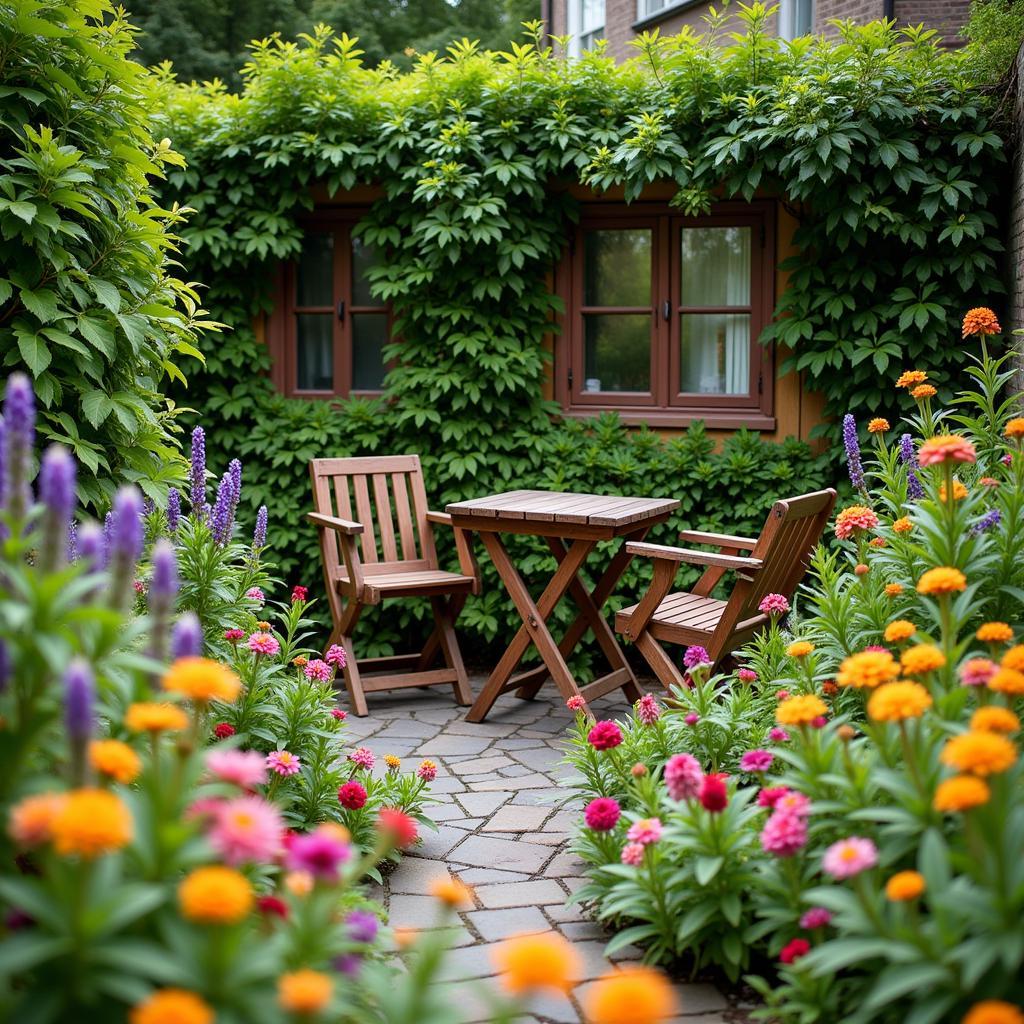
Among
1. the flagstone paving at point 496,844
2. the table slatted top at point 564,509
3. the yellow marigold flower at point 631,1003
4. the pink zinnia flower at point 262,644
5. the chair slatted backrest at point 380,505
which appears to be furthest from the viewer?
the chair slatted backrest at point 380,505

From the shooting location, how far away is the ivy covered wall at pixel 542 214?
5566mm

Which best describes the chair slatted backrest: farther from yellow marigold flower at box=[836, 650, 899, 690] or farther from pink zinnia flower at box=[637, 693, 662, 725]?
yellow marigold flower at box=[836, 650, 899, 690]

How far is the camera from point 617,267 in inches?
262

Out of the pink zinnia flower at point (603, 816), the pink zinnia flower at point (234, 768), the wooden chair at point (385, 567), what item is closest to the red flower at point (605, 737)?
the pink zinnia flower at point (603, 816)

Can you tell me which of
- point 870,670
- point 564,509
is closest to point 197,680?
point 870,670

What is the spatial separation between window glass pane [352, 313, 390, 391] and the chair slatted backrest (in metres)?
1.02

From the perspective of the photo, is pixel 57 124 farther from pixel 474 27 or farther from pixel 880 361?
pixel 474 27

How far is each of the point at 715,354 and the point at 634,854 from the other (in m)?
4.45

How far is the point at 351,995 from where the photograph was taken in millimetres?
2012

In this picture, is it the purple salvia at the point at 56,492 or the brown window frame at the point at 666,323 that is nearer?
the purple salvia at the point at 56,492

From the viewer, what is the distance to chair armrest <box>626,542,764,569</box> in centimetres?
429

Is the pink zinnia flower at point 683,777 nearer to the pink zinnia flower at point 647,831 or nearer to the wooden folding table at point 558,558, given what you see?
the pink zinnia flower at point 647,831

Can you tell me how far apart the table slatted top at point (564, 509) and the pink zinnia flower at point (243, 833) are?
11.2 ft

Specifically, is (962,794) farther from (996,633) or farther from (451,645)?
(451,645)
